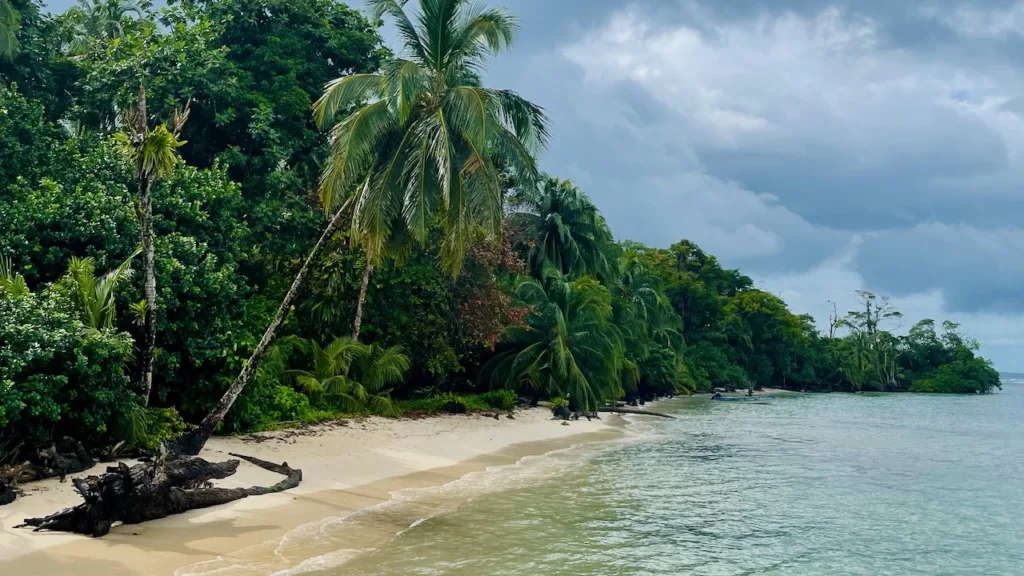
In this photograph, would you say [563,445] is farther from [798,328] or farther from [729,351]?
[798,328]

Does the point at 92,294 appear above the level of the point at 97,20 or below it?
below

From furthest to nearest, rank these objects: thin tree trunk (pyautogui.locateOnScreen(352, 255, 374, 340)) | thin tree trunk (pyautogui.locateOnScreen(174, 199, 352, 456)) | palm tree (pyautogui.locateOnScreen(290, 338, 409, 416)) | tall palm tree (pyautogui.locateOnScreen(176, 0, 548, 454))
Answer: thin tree trunk (pyautogui.locateOnScreen(352, 255, 374, 340)) < palm tree (pyautogui.locateOnScreen(290, 338, 409, 416)) < tall palm tree (pyautogui.locateOnScreen(176, 0, 548, 454)) < thin tree trunk (pyautogui.locateOnScreen(174, 199, 352, 456))

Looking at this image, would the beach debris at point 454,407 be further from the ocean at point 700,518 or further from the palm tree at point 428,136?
the palm tree at point 428,136

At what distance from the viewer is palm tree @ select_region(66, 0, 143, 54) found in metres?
20.3

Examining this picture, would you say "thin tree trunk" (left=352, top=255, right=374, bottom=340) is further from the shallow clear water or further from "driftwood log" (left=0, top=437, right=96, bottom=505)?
"driftwood log" (left=0, top=437, right=96, bottom=505)

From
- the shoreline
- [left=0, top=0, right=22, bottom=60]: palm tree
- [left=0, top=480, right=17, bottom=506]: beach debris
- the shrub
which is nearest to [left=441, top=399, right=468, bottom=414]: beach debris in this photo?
the shoreline

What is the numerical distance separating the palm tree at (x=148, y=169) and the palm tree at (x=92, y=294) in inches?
16.6

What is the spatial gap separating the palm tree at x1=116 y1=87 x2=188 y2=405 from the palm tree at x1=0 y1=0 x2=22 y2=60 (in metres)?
8.41

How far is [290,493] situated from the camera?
421 inches

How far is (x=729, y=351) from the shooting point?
205ft

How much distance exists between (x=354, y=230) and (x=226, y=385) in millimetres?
3563

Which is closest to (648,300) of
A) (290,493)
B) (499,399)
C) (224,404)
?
(499,399)

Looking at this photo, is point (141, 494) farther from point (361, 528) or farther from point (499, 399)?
point (499, 399)

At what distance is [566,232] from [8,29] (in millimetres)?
25083
